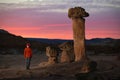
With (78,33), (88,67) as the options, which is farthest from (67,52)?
(88,67)

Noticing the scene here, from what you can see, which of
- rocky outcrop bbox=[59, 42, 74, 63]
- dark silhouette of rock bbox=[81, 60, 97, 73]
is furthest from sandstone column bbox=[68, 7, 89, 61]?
dark silhouette of rock bbox=[81, 60, 97, 73]

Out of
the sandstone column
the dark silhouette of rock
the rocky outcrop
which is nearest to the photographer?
the dark silhouette of rock

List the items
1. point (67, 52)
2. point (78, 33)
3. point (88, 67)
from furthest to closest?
point (67, 52)
point (78, 33)
point (88, 67)

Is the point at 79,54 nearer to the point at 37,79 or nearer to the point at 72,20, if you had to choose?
the point at 72,20

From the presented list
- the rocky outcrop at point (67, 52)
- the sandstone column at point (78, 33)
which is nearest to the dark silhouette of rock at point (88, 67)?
the sandstone column at point (78, 33)

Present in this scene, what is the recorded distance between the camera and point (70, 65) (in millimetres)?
27391

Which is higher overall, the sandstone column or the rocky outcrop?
the sandstone column

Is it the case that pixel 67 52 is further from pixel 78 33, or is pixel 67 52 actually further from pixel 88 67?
pixel 88 67

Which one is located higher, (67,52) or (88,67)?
(88,67)

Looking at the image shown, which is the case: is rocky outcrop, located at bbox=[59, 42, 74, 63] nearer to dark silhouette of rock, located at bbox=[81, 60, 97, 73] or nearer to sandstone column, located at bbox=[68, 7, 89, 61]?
sandstone column, located at bbox=[68, 7, 89, 61]

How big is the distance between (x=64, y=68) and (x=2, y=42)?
53.9 metres

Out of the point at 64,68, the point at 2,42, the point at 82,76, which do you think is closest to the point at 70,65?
the point at 64,68

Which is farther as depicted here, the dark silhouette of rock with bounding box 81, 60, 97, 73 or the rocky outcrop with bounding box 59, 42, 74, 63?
the rocky outcrop with bounding box 59, 42, 74, 63

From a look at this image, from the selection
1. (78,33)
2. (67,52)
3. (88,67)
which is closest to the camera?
(88,67)
